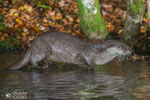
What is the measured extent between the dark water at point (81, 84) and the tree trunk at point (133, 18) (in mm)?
2522

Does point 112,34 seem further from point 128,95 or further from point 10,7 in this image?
point 128,95

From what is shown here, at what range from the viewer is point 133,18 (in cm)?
1088

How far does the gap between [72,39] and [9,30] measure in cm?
358

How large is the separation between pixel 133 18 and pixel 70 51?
10.0ft

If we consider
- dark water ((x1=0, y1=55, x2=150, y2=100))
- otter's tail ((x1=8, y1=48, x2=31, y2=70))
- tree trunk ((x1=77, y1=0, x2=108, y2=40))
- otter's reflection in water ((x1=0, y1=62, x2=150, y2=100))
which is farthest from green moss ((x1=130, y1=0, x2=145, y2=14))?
otter's tail ((x1=8, y1=48, x2=31, y2=70))

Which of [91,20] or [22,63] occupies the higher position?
[91,20]

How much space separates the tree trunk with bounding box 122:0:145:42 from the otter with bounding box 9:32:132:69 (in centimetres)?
278

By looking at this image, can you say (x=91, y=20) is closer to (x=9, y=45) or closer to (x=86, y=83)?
(x=9, y=45)

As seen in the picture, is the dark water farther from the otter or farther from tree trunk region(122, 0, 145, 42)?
tree trunk region(122, 0, 145, 42)

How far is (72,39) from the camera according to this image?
28.0 feet

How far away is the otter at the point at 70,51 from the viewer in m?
8.19

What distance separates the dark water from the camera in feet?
17.4

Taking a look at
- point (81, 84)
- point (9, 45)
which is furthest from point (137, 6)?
point (81, 84)

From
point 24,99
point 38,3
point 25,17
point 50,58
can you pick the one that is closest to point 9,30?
point 25,17
